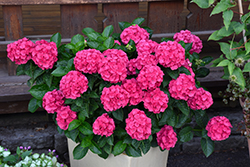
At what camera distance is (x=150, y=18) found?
2.60m

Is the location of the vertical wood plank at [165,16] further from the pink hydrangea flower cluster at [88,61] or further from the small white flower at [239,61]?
the pink hydrangea flower cluster at [88,61]

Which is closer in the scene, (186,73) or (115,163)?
(186,73)

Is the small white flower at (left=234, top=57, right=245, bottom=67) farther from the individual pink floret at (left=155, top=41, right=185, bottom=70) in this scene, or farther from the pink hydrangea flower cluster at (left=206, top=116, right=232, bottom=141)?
the individual pink floret at (left=155, top=41, right=185, bottom=70)

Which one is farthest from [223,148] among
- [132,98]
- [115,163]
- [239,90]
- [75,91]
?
[75,91]

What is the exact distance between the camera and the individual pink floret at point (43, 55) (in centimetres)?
178

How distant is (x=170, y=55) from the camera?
171cm

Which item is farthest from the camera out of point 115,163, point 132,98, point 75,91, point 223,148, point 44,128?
point 223,148

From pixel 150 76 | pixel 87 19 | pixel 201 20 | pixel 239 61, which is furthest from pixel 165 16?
pixel 150 76

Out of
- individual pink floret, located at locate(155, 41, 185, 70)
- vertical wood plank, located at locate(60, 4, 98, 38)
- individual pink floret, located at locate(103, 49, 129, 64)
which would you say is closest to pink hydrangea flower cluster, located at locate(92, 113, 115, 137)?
individual pink floret, located at locate(103, 49, 129, 64)

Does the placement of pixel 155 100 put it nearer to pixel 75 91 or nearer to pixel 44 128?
pixel 75 91

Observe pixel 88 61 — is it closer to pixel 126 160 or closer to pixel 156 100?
pixel 156 100

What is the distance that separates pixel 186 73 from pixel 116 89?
0.46 meters

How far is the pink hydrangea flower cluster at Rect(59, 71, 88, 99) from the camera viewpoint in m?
1.66

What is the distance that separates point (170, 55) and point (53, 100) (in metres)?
0.73
